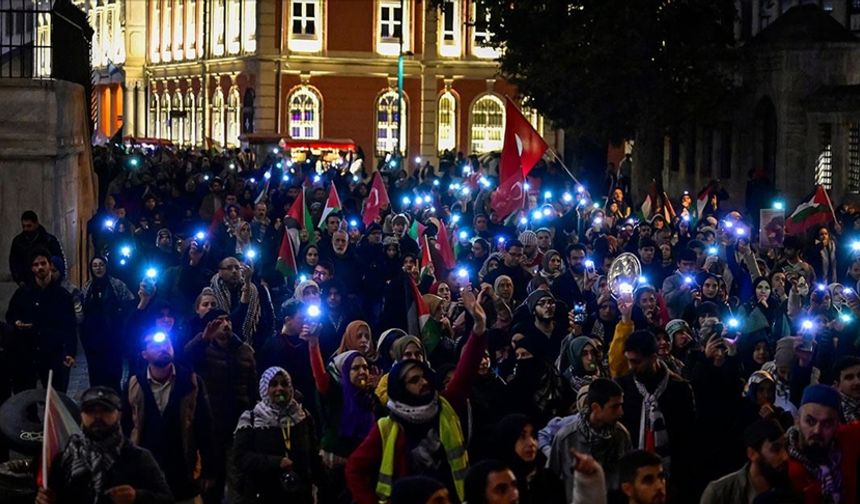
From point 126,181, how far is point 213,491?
61.3 feet

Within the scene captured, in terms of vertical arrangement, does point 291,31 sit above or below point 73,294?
above

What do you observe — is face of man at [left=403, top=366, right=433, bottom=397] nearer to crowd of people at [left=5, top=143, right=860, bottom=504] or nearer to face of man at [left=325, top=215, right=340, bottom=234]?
crowd of people at [left=5, top=143, right=860, bottom=504]

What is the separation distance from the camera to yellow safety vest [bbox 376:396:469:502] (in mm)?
8336

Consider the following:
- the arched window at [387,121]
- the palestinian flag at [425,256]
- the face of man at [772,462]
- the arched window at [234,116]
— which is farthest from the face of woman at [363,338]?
the arched window at [234,116]

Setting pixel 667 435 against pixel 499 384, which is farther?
pixel 499 384

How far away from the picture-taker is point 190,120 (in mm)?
72812

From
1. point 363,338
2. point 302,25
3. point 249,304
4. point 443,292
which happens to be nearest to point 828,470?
point 363,338

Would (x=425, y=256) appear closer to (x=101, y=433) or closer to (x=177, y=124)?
(x=101, y=433)

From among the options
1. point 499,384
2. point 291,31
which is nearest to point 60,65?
point 499,384

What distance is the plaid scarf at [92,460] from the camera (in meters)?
7.84

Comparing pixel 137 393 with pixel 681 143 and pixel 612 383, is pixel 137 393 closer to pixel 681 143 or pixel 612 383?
pixel 612 383

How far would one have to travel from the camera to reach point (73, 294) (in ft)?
48.0

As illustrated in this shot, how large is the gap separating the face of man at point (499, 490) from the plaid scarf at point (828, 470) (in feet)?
5.99

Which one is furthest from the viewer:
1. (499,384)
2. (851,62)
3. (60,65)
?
(851,62)
